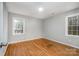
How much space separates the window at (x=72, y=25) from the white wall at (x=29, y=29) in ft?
4.32

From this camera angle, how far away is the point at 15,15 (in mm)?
3152

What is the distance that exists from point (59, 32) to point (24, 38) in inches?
69.6

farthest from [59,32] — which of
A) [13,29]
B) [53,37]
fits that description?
[13,29]

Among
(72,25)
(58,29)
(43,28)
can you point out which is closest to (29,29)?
(43,28)

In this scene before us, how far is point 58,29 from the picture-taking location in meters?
3.38

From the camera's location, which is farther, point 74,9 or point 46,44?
point 46,44

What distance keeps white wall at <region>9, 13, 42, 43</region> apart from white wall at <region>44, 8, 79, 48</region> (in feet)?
1.09

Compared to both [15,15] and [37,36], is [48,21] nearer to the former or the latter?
[37,36]

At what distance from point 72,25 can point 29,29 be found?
6.69ft

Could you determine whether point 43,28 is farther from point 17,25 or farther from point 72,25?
point 72,25

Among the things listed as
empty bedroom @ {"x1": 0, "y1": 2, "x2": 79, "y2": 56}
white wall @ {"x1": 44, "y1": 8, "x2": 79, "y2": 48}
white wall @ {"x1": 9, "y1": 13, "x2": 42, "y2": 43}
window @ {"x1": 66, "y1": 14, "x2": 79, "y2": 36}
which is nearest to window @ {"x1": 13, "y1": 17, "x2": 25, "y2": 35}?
empty bedroom @ {"x1": 0, "y1": 2, "x2": 79, "y2": 56}

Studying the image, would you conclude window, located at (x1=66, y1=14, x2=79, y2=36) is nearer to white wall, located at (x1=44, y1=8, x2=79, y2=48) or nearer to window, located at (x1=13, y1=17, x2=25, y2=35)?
white wall, located at (x1=44, y1=8, x2=79, y2=48)

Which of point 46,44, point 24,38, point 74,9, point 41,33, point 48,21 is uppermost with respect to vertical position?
point 74,9

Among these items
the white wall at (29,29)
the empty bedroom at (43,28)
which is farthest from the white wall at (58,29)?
the white wall at (29,29)
